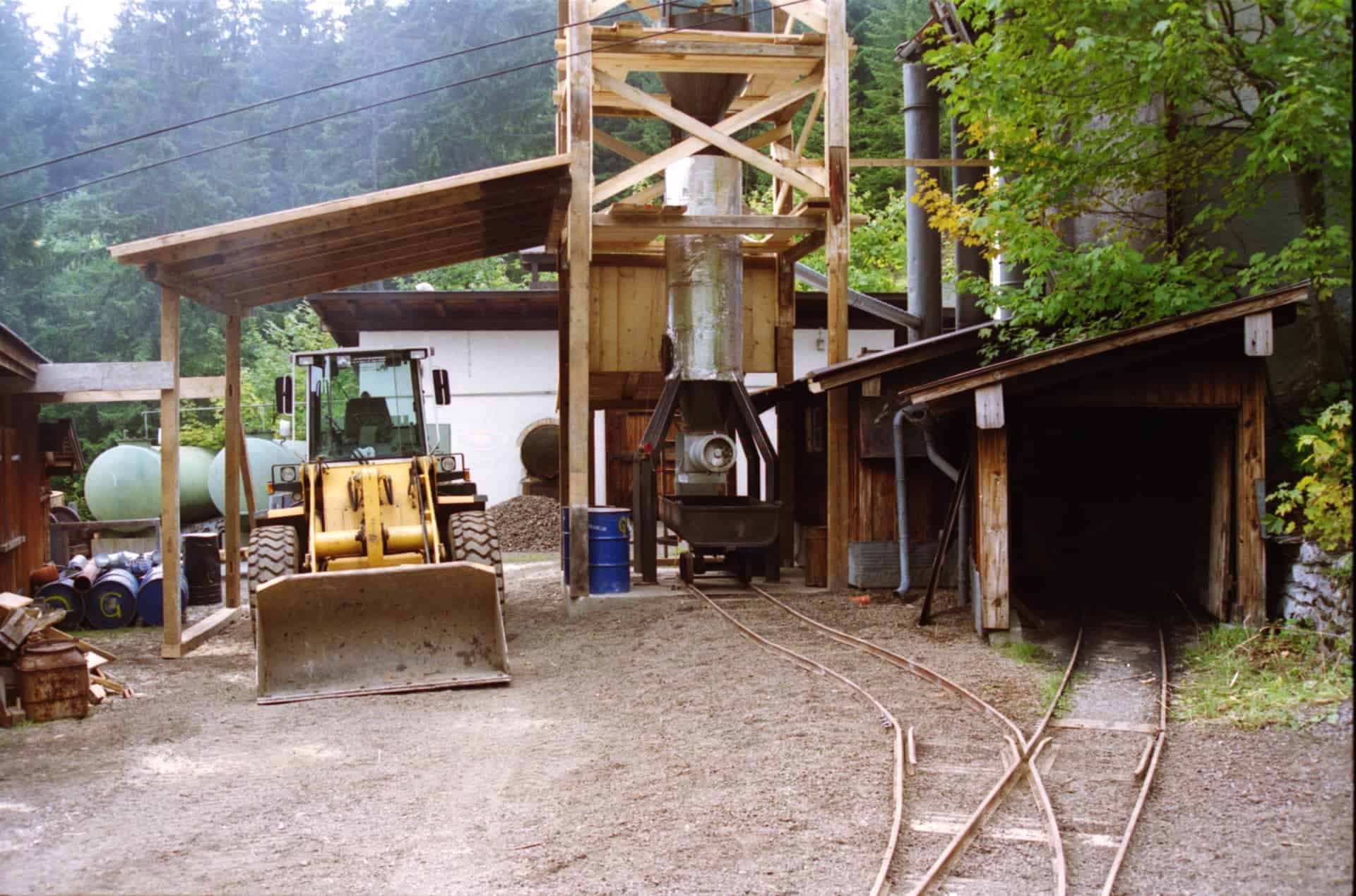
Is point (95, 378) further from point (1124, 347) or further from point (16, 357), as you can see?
point (1124, 347)

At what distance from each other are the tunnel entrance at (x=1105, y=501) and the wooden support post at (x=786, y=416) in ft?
10.1

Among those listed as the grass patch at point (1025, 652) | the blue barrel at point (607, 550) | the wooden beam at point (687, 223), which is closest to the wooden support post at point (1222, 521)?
the grass patch at point (1025, 652)

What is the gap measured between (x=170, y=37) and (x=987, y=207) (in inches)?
1589

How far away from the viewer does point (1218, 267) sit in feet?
39.4

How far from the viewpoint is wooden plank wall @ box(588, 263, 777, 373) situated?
16188mm

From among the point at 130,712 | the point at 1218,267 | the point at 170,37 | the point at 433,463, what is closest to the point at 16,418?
the point at 433,463

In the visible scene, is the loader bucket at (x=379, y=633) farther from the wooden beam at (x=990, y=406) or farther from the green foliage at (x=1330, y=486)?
the green foliage at (x=1330, y=486)

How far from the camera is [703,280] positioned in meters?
14.4

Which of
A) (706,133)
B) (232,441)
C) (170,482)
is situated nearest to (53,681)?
(170,482)

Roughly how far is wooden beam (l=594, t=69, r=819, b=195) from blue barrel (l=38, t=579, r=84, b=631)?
7.80 meters

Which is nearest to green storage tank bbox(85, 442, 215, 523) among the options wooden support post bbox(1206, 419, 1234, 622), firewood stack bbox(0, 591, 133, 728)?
firewood stack bbox(0, 591, 133, 728)

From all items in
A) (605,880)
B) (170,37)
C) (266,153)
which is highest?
(170,37)

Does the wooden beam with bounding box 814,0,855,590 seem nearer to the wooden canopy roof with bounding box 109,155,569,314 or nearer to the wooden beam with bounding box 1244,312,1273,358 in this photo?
the wooden canopy roof with bounding box 109,155,569,314

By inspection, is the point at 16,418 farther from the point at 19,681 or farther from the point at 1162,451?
the point at 1162,451
